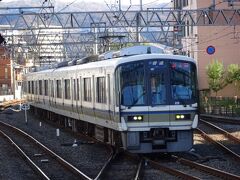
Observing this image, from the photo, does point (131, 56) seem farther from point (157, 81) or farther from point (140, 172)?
point (140, 172)

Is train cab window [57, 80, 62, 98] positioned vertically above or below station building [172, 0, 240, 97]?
below

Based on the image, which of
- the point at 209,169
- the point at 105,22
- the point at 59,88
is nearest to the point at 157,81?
the point at 209,169

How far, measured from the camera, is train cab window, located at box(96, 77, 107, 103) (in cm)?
1675

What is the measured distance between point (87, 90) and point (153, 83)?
16.1 feet

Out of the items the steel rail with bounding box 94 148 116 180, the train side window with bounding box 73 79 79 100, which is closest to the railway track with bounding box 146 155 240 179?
the steel rail with bounding box 94 148 116 180

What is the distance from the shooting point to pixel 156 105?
1491 centimetres

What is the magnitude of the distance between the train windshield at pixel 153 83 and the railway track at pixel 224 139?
201 cm

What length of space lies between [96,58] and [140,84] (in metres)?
5.12

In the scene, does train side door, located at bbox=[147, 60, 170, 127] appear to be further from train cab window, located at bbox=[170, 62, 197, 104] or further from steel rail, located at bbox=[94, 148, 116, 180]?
steel rail, located at bbox=[94, 148, 116, 180]

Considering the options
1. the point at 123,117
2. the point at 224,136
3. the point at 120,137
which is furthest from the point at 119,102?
the point at 224,136

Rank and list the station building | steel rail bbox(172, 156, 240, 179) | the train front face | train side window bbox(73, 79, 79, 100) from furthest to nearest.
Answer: the station building < train side window bbox(73, 79, 79, 100) < the train front face < steel rail bbox(172, 156, 240, 179)

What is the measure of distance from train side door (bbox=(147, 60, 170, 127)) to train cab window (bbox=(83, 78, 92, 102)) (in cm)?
428

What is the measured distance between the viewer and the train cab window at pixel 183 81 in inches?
596

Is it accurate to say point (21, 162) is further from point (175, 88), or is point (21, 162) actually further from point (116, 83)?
point (175, 88)
